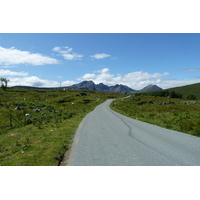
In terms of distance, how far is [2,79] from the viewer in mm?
159750

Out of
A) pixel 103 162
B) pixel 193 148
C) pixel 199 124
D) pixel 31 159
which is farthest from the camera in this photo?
pixel 199 124

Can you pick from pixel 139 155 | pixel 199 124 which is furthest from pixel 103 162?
pixel 199 124

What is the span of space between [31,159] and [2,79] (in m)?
180

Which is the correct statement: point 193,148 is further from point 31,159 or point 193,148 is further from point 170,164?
point 31,159

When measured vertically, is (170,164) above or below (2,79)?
below

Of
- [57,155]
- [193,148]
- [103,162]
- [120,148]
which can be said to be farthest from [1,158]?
[193,148]

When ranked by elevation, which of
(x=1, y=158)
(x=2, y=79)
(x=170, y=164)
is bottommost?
(x=1, y=158)
